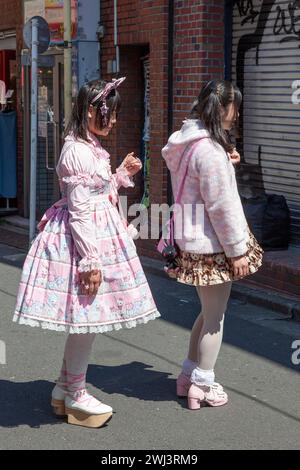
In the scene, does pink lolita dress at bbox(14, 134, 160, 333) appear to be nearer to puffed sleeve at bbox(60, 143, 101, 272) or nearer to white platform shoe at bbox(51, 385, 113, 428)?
puffed sleeve at bbox(60, 143, 101, 272)

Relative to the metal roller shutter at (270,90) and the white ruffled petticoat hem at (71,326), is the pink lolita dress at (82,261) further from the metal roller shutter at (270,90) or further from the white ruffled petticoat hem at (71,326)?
the metal roller shutter at (270,90)

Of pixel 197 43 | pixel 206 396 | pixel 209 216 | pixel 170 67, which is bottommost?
pixel 206 396

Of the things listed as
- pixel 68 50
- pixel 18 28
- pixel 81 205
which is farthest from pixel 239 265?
pixel 18 28

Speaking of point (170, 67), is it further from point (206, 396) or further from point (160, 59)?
point (206, 396)

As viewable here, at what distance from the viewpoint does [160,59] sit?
10250 mm

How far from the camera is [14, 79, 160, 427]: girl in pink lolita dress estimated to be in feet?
16.0

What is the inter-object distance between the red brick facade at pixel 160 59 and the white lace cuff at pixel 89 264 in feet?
17.3

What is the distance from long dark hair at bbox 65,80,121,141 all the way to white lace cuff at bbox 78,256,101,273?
67cm

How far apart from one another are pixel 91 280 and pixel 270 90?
16.9 feet

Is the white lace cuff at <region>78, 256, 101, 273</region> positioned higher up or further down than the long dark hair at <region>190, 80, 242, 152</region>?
further down

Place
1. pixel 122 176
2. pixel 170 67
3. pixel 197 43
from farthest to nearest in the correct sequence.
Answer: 1. pixel 170 67
2. pixel 197 43
3. pixel 122 176

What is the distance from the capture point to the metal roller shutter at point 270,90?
9078 millimetres

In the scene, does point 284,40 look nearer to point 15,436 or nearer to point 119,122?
point 119,122

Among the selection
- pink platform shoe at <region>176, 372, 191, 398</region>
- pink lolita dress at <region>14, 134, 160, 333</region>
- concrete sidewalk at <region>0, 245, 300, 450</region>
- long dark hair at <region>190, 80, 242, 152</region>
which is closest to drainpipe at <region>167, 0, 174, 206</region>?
concrete sidewalk at <region>0, 245, 300, 450</region>
